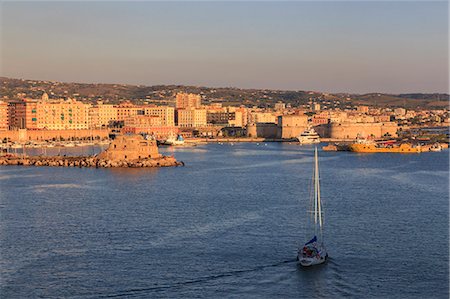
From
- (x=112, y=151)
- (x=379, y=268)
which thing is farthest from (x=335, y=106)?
(x=379, y=268)

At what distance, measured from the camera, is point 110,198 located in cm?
1823

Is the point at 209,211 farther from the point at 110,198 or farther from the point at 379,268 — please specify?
the point at 379,268

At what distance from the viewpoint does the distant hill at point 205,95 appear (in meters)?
95.5

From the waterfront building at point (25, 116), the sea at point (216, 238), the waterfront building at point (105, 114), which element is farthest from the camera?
the waterfront building at point (105, 114)

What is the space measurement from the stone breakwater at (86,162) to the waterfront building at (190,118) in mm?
32416

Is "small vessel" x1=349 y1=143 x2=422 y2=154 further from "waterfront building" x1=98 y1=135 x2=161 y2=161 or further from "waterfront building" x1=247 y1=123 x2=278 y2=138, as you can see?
"waterfront building" x1=247 y1=123 x2=278 y2=138

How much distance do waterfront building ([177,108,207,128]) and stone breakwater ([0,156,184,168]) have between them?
32416 mm

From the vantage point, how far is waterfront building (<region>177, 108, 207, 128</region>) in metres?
62.3

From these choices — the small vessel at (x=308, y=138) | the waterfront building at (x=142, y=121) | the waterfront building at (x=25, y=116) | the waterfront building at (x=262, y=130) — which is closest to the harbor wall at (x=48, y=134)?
the waterfront building at (x=25, y=116)

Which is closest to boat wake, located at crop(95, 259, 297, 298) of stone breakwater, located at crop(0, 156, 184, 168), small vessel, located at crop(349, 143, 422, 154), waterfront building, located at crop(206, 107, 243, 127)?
stone breakwater, located at crop(0, 156, 184, 168)

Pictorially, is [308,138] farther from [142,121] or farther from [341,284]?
[341,284]

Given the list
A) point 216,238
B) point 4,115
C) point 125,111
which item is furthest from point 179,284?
point 125,111

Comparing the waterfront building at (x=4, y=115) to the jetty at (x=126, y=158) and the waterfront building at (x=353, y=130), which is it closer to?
the waterfront building at (x=353, y=130)

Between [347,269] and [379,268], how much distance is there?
43 cm
